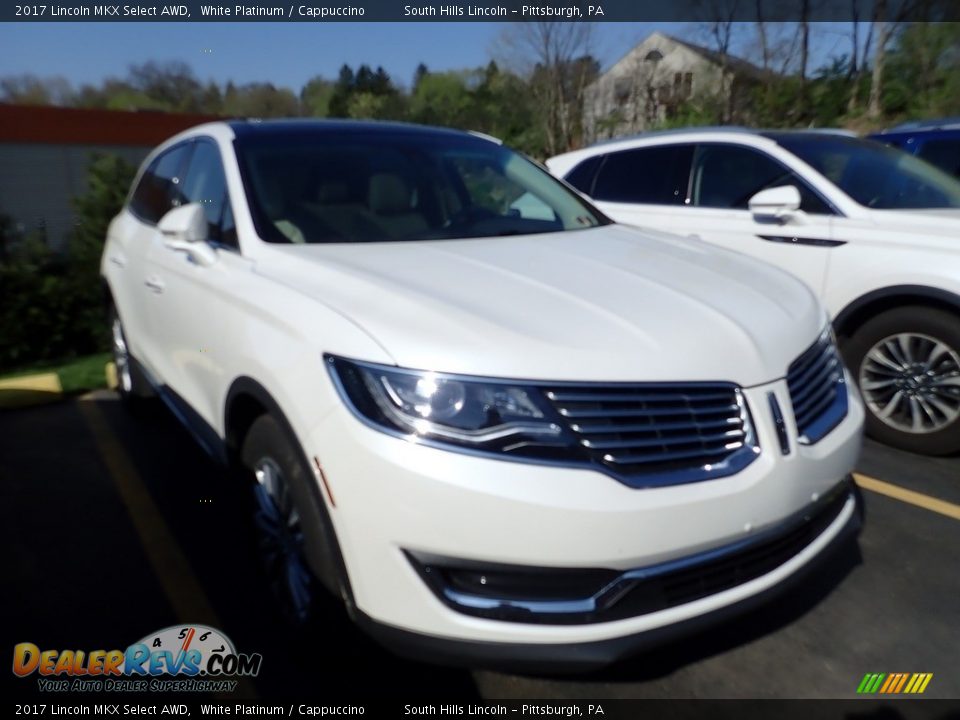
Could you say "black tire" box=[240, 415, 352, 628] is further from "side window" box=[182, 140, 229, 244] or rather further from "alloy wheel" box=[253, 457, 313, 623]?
"side window" box=[182, 140, 229, 244]

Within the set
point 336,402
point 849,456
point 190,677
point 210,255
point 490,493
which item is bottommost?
point 190,677

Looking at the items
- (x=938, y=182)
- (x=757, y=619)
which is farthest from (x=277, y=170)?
(x=938, y=182)

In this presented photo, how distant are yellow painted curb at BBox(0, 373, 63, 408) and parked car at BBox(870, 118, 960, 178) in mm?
7616

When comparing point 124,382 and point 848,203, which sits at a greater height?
point 848,203

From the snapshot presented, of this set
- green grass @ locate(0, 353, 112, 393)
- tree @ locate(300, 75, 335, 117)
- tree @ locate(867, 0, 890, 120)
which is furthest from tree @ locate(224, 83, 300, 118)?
tree @ locate(300, 75, 335, 117)

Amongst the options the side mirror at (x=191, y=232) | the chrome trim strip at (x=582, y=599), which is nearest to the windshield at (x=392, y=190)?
the side mirror at (x=191, y=232)

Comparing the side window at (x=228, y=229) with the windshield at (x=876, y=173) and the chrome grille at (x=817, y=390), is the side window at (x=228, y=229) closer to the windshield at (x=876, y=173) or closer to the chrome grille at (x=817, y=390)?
the chrome grille at (x=817, y=390)

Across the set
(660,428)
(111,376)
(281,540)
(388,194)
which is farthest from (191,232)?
(111,376)

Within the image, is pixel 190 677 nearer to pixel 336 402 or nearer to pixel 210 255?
pixel 336 402

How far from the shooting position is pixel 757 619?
2609 millimetres

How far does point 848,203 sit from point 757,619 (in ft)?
9.15

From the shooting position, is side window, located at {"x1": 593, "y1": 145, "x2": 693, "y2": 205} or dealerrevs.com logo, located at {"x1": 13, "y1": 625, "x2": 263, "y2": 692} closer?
dealerrevs.com logo, located at {"x1": 13, "y1": 625, "x2": 263, "y2": 692}

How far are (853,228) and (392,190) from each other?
8.86ft

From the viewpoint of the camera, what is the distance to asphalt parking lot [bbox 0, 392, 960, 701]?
2336 millimetres
